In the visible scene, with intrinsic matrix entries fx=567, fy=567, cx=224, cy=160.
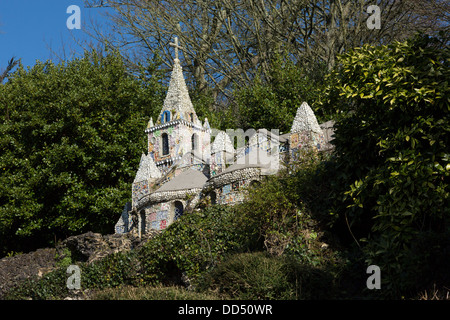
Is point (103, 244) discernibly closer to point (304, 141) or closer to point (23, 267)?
point (23, 267)

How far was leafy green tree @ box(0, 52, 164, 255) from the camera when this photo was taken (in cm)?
2670

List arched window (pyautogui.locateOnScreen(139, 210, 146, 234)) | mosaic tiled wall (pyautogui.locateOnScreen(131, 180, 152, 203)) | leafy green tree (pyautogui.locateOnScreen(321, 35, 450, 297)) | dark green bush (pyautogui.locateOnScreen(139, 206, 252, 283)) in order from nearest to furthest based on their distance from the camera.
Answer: leafy green tree (pyautogui.locateOnScreen(321, 35, 450, 297)) < dark green bush (pyautogui.locateOnScreen(139, 206, 252, 283)) < arched window (pyautogui.locateOnScreen(139, 210, 146, 234)) < mosaic tiled wall (pyautogui.locateOnScreen(131, 180, 152, 203))

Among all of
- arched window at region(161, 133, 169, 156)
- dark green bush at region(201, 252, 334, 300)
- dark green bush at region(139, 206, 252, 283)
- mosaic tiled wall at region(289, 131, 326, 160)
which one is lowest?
dark green bush at region(201, 252, 334, 300)

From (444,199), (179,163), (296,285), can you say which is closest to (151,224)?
(179,163)

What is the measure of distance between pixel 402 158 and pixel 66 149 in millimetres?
18095

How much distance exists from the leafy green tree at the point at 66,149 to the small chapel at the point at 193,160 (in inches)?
88.6

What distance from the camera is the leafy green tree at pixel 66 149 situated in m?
26.7

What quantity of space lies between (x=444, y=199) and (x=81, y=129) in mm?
19305

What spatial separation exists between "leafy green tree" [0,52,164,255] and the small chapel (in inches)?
88.6

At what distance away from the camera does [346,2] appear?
2981cm

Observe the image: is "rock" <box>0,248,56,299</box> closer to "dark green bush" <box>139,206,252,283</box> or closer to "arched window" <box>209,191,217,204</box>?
"dark green bush" <box>139,206,252,283</box>

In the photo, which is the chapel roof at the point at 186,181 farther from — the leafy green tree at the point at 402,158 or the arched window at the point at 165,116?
the leafy green tree at the point at 402,158

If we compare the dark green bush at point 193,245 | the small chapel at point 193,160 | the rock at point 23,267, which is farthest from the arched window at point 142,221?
the dark green bush at point 193,245

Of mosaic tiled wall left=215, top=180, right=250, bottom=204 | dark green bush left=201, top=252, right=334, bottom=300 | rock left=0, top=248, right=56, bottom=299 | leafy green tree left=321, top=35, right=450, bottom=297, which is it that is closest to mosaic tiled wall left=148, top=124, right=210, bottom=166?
rock left=0, top=248, right=56, bottom=299
